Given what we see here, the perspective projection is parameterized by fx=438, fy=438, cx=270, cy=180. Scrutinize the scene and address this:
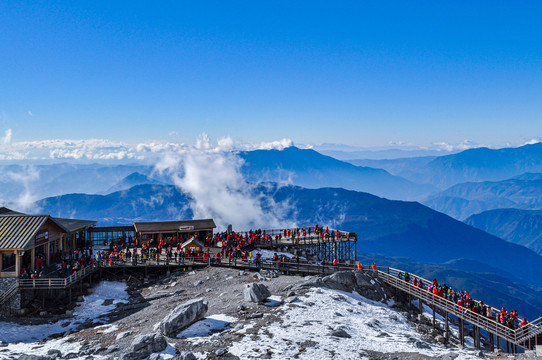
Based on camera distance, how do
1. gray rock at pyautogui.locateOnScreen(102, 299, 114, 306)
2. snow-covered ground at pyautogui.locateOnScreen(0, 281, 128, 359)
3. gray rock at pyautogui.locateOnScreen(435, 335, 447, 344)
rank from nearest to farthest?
snow-covered ground at pyautogui.locateOnScreen(0, 281, 128, 359) → gray rock at pyautogui.locateOnScreen(435, 335, 447, 344) → gray rock at pyautogui.locateOnScreen(102, 299, 114, 306)

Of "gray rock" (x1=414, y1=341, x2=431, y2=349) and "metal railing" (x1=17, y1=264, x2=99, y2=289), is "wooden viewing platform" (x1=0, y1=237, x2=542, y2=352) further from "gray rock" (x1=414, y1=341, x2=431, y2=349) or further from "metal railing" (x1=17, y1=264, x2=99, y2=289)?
"gray rock" (x1=414, y1=341, x2=431, y2=349)

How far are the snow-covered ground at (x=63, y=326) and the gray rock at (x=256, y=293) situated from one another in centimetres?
1164

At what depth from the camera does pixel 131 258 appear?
158 ft

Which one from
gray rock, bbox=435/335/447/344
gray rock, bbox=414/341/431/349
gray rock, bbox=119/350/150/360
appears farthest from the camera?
gray rock, bbox=435/335/447/344

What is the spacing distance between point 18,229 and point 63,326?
12.1 meters

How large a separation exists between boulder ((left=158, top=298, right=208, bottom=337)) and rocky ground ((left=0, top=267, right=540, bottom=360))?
0.63 metres

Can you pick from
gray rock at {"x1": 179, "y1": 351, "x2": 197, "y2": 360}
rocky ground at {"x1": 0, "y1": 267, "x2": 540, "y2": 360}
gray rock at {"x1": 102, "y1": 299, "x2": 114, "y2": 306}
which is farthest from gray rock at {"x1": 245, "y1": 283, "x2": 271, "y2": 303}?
gray rock at {"x1": 102, "y1": 299, "x2": 114, "y2": 306}

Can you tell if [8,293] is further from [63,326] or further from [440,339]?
[440,339]

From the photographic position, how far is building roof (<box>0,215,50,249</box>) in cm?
3903

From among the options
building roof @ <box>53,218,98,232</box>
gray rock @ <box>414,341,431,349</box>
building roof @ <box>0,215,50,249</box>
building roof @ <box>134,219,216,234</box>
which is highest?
building roof @ <box>0,215,50,249</box>

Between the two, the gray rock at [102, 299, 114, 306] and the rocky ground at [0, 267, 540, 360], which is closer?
the rocky ground at [0, 267, 540, 360]

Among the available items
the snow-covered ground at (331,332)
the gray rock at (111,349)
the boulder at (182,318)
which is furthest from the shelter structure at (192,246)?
the gray rock at (111,349)

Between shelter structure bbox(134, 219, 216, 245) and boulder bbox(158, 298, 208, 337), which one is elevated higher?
shelter structure bbox(134, 219, 216, 245)

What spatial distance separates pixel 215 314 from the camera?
103 feet
